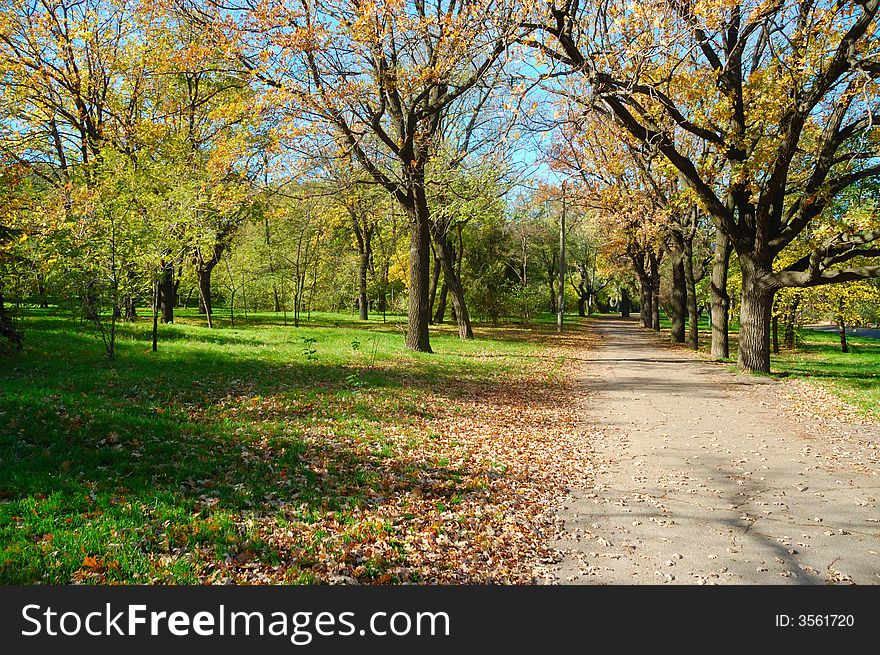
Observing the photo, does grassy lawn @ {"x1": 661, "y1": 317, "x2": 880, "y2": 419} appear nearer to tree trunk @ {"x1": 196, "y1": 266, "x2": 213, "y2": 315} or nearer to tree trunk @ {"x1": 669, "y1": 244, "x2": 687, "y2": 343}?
tree trunk @ {"x1": 669, "y1": 244, "x2": 687, "y2": 343}

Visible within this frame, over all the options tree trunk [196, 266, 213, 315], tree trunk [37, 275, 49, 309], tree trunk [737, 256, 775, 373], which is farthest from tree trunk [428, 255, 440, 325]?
tree trunk [37, 275, 49, 309]

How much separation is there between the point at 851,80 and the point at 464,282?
22.6 meters

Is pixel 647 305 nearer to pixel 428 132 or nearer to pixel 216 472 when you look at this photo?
pixel 428 132

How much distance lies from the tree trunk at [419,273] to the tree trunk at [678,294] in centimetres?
1242

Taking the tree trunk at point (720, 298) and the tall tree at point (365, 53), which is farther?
the tree trunk at point (720, 298)

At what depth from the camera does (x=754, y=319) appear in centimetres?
1537

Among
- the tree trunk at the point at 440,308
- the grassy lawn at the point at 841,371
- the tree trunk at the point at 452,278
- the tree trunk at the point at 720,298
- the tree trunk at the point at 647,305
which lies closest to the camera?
the grassy lawn at the point at 841,371

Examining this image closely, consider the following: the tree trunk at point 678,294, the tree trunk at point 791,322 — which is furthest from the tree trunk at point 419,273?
the tree trunk at point 791,322

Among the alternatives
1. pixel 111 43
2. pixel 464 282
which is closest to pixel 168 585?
pixel 111 43

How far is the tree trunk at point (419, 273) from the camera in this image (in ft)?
57.2

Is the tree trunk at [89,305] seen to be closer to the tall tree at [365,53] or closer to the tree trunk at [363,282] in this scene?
the tall tree at [365,53]

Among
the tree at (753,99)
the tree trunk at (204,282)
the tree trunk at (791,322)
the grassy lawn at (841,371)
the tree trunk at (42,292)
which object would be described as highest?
the tree at (753,99)

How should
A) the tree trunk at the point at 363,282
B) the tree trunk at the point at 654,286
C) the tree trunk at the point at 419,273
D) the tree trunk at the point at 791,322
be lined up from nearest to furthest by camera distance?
the tree trunk at the point at 419,273, the tree trunk at the point at 791,322, the tree trunk at the point at 363,282, the tree trunk at the point at 654,286

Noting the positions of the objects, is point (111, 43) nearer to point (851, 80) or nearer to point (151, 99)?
point (151, 99)
